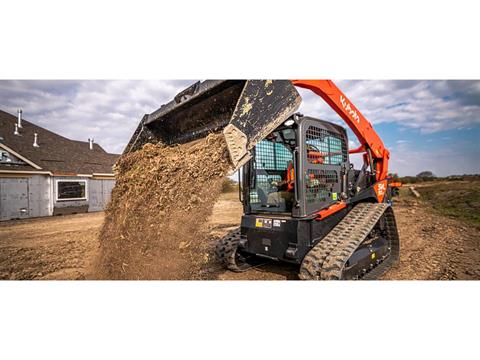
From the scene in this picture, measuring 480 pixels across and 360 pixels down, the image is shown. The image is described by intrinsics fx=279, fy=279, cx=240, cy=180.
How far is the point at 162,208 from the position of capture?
124 inches

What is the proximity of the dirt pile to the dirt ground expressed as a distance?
1.57 ft

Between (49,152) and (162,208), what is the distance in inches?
632

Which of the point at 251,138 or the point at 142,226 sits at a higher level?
the point at 251,138

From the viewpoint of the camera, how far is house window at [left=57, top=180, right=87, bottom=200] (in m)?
14.3

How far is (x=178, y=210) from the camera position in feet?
10.1

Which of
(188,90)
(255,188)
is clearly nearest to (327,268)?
(255,188)

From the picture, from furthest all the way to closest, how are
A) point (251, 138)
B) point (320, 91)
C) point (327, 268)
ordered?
point (320, 91), point (327, 268), point (251, 138)

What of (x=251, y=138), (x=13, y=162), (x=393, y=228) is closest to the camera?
(x=251, y=138)

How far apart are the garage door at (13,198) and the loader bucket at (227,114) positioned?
11589 mm

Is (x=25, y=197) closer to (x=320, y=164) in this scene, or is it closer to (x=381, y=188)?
(x=320, y=164)

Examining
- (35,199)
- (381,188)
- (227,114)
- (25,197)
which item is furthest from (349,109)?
(35,199)

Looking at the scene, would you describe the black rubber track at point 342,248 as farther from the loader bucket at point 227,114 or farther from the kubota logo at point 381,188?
the loader bucket at point 227,114

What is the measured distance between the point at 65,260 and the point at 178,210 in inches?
159

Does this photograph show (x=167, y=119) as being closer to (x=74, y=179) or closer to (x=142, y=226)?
(x=142, y=226)
